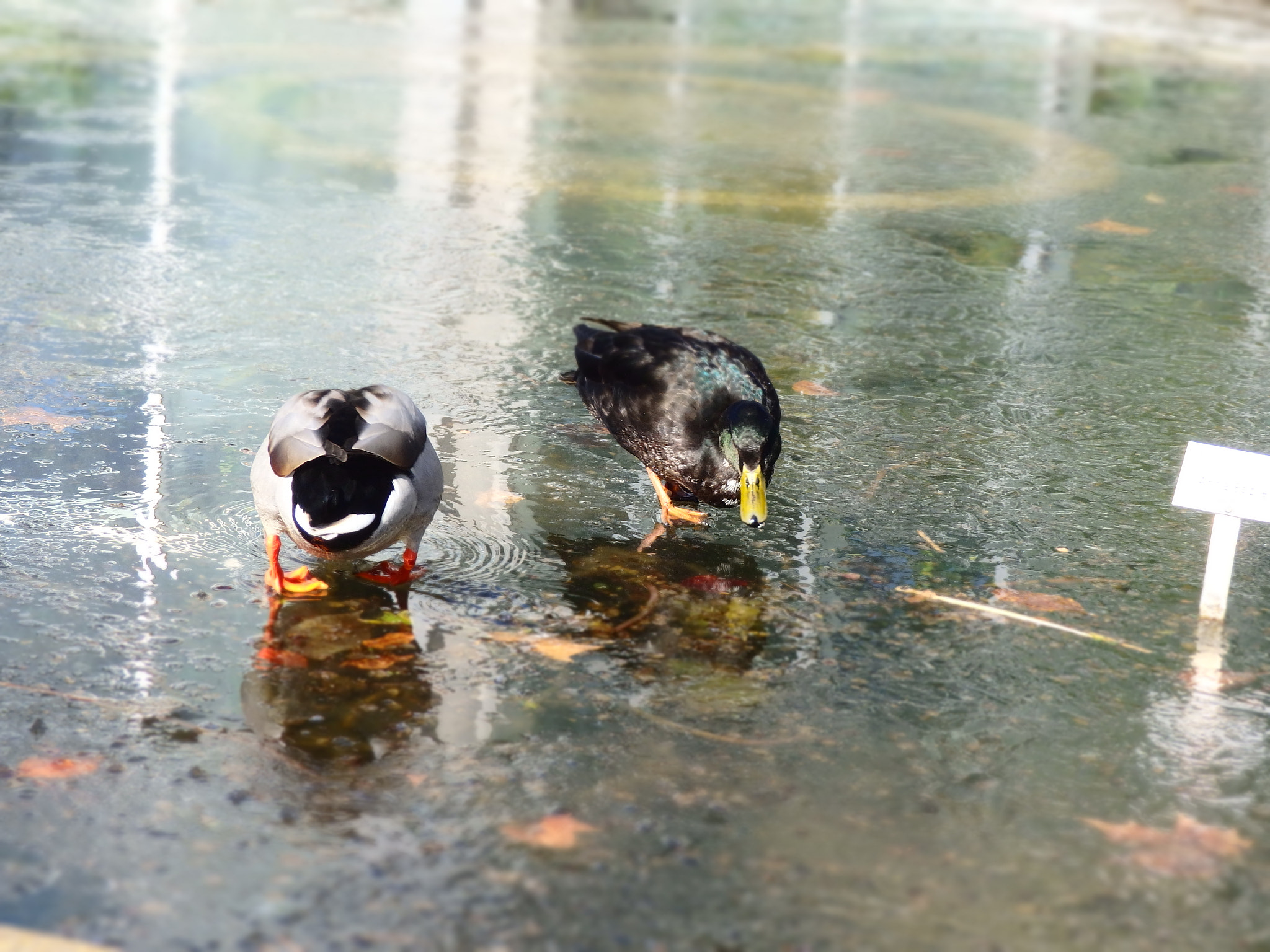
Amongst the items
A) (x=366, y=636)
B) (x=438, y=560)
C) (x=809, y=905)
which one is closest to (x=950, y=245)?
(x=438, y=560)

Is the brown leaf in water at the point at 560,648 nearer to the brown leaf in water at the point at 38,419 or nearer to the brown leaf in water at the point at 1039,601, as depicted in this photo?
the brown leaf in water at the point at 1039,601

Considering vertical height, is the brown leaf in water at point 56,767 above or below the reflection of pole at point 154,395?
below

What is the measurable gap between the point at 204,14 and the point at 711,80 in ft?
20.3

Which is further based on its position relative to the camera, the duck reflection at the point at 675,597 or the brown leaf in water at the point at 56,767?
the duck reflection at the point at 675,597

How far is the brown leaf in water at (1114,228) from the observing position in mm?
8359

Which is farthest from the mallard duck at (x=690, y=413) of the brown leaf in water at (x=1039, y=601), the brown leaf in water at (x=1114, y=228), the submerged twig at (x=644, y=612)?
the brown leaf in water at (x=1114, y=228)

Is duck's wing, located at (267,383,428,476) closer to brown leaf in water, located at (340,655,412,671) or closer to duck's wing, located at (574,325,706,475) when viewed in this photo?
brown leaf in water, located at (340,655,412,671)

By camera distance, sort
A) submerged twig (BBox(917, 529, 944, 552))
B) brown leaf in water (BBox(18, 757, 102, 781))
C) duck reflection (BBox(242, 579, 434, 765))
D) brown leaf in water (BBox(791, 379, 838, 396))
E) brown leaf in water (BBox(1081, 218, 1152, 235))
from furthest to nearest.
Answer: brown leaf in water (BBox(1081, 218, 1152, 235)) → brown leaf in water (BBox(791, 379, 838, 396)) → submerged twig (BBox(917, 529, 944, 552)) → duck reflection (BBox(242, 579, 434, 765)) → brown leaf in water (BBox(18, 757, 102, 781))

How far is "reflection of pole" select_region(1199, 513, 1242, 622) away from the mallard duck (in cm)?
117

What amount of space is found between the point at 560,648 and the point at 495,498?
103 centimetres

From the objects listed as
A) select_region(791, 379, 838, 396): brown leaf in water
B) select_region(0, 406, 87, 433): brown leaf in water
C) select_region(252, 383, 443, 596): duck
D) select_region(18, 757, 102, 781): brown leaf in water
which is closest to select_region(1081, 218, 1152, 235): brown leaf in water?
select_region(791, 379, 838, 396): brown leaf in water

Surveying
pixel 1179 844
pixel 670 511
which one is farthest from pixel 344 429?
pixel 1179 844

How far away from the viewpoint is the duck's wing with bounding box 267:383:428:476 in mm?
3701

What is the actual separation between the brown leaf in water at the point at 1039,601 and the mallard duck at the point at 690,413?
69cm
